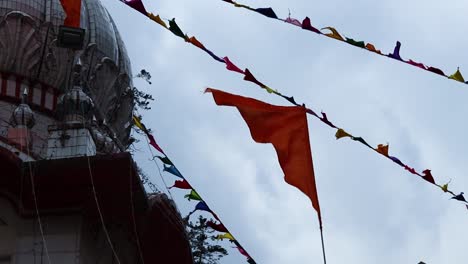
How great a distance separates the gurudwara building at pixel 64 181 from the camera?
493 inches

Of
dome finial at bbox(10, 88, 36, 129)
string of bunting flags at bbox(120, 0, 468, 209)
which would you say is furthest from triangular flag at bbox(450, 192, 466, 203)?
dome finial at bbox(10, 88, 36, 129)

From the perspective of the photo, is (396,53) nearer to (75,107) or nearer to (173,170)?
(173,170)

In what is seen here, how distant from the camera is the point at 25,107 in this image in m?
14.5

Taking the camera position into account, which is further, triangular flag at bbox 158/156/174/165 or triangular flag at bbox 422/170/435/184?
triangular flag at bbox 158/156/174/165

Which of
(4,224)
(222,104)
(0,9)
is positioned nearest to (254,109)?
(222,104)

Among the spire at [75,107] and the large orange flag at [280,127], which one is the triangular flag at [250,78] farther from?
the spire at [75,107]

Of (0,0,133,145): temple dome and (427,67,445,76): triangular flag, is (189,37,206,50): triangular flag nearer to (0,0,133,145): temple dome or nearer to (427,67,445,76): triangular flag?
(427,67,445,76): triangular flag

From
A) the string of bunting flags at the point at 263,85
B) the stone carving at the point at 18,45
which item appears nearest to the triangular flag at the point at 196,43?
the string of bunting flags at the point at 263,85

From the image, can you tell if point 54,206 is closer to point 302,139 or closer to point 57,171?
point 57,171

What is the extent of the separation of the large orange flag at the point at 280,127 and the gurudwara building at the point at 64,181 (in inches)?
81.8

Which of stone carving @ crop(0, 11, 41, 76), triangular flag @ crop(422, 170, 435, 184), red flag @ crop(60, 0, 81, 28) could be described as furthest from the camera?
stone carving @ crop(0, 11, 41, 76)

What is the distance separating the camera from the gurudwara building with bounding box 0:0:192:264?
12.5 m

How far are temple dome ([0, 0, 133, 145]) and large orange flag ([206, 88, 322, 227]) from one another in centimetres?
561

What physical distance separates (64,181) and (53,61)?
487 centimetres
